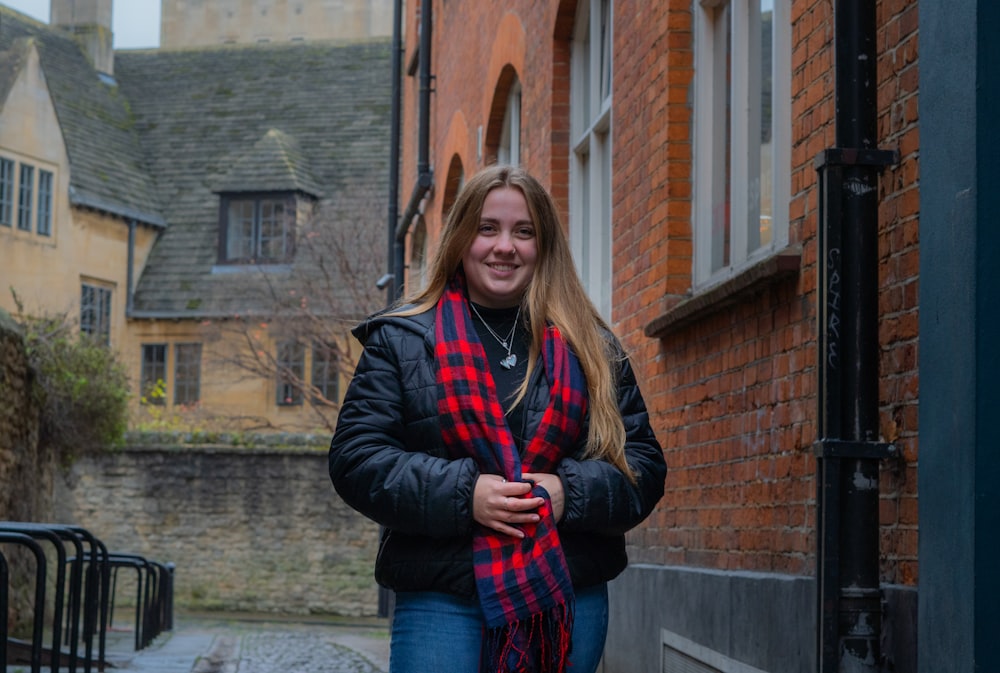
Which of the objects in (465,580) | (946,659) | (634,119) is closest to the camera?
(465,580)

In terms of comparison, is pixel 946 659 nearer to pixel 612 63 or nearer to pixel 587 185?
pixel 612 63

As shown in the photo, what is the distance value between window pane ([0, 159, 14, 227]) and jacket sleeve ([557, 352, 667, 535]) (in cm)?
2994

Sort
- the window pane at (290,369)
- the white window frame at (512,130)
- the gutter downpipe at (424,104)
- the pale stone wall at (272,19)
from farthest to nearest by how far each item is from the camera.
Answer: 1. the pale stone wall at (272,19)
2. the window pane at (290,369)
3. the gutter downpipe at (424,104)
4. the white window frame at (512,130)

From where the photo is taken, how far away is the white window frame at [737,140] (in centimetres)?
539

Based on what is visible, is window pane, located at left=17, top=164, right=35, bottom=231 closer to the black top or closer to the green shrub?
the green shrub

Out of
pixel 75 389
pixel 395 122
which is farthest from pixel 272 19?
pixel 75 389

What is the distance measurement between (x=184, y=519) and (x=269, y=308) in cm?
708

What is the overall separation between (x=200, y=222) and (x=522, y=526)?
32344 mm

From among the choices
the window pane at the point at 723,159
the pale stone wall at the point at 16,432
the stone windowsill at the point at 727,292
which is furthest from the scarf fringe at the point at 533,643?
the pale stone wall at the point at 16,432

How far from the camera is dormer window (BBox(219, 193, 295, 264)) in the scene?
33.2 m

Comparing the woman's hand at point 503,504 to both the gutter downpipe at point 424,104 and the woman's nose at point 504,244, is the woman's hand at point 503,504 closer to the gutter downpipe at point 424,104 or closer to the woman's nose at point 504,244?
the woman's nose at point 504,244

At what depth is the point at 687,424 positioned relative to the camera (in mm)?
6504

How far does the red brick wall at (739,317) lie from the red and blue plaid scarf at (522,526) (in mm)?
1076

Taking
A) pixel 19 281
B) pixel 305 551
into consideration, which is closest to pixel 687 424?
pixel 305 551
